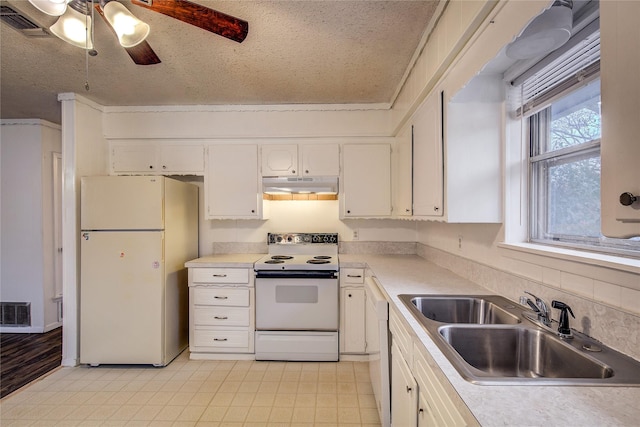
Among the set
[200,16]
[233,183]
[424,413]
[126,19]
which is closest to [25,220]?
[233,183]

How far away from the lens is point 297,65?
7.57ft

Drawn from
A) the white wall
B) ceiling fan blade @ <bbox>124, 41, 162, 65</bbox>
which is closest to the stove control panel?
ceiling fan blade @ <bbox>124, 41, 162, 65</bbox>

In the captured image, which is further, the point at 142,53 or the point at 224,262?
the point at 224,262

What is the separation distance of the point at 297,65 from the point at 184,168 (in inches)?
64.0

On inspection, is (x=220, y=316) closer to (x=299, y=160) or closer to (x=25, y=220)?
(x=299, y=160)

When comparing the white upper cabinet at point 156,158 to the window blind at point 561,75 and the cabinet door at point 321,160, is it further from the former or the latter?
the window blind at point 561,75

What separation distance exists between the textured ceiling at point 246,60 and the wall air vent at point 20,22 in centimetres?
5

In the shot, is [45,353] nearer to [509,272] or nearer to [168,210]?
[168,210]

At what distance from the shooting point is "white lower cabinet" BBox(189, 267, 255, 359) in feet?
9.30

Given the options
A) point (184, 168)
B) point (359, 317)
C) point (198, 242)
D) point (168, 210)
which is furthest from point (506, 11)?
point (198, 242)

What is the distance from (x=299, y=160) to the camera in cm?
314

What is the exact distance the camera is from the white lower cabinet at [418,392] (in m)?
0.83

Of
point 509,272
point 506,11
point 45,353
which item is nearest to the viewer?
point 506,11

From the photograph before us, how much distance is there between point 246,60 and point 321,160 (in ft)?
3.92
